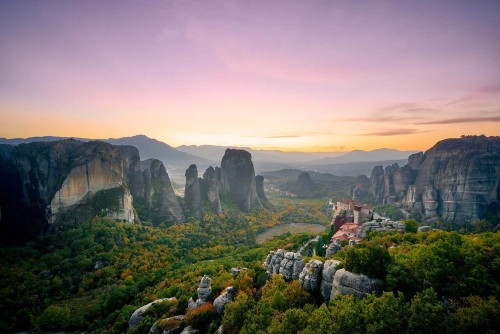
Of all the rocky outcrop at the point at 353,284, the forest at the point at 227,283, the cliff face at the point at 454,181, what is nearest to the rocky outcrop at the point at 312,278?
the forest at the point at 227,283

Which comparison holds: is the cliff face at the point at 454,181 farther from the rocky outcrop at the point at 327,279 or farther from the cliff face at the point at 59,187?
the cliff face at the point at 59,187

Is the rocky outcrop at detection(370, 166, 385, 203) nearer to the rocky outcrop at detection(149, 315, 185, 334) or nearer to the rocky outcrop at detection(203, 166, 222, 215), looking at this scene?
the rocky outcrop at detection(203, 166, 222, 215)

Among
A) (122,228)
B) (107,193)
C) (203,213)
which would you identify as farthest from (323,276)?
(203,213)

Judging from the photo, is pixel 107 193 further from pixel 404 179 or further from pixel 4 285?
pixel 404 179

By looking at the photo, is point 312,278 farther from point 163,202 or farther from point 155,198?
point 155,198

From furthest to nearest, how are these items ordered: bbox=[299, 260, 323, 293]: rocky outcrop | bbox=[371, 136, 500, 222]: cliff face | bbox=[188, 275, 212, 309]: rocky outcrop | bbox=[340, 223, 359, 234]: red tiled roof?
bbox=[371, 136, 500, 222]: cliff face
bbox=[340, 223, 359, 234]: red tiled roof
bbox=[188, 275, 212, 309]: rocky outcrop
bbox=[299, 260, 323, 293]: rocky outcrop

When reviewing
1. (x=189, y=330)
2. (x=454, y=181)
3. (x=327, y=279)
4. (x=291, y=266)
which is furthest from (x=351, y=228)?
(x=454, y=181)

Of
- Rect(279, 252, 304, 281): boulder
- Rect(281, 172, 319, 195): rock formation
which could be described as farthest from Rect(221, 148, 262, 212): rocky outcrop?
Rect(279, 252, 304, 281): boulder
